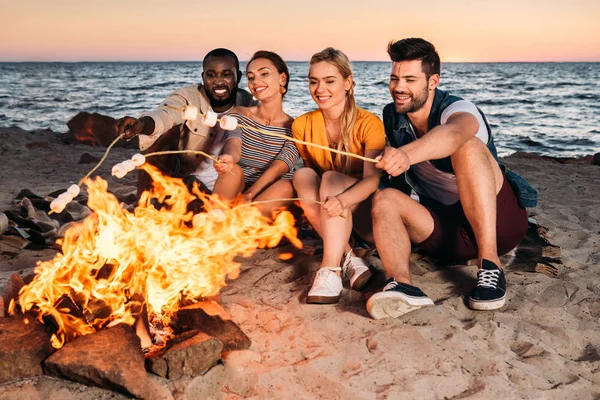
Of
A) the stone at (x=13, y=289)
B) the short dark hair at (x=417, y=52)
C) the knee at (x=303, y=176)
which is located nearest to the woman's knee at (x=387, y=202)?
the knee at (x=303, y=176)

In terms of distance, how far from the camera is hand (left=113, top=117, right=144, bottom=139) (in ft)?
13.1

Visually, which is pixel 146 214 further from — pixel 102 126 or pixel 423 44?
pixel 102 126

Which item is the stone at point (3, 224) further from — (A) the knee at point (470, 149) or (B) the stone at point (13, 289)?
(A) the knee at point (470, 149)

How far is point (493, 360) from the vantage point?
2918mm

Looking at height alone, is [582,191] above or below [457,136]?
below

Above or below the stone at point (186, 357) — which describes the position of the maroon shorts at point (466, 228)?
above

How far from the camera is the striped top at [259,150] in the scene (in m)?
4.53

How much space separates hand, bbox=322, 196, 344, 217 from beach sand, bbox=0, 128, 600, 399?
62cm

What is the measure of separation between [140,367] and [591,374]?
2.32 m

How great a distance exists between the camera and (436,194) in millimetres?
4035

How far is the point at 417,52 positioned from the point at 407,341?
1.88 m

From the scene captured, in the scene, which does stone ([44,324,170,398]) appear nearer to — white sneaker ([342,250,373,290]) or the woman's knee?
white sneaker ([342,250,373,290])

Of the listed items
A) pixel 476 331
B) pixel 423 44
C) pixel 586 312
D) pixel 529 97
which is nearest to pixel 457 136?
pixel 423 44

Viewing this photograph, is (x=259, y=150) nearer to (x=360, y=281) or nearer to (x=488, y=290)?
(x=360, y=281)
